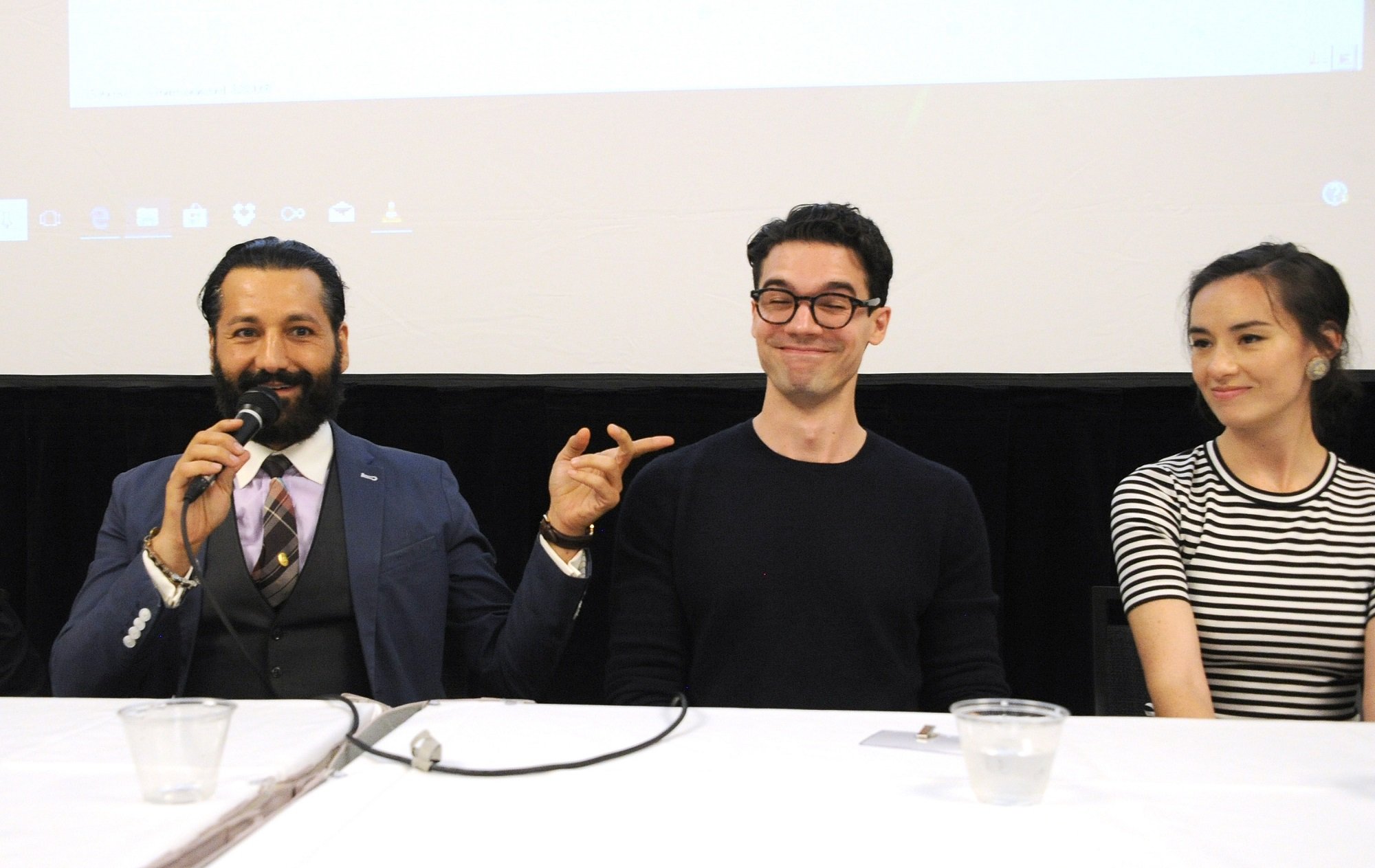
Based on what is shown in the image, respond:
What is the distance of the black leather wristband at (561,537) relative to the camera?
150 cm

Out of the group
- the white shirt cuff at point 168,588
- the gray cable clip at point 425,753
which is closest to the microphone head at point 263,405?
the white shirt cuff at point 168,588

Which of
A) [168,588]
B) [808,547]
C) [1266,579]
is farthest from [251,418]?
[1266,579]

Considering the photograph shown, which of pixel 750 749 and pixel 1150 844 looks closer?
pixel 1150 844

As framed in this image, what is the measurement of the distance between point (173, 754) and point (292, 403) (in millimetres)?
1010

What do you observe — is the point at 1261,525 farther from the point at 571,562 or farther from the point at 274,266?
the point at 274,266

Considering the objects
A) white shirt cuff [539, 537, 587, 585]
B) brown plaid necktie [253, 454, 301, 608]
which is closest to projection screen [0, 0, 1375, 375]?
brown plaid necktie [253, 454, 301, 608]

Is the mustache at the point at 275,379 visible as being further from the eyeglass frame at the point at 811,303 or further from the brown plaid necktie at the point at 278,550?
the eyeglass frame at the point at 811,303

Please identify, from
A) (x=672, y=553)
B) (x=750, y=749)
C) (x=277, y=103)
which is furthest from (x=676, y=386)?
(x=750, y=749)

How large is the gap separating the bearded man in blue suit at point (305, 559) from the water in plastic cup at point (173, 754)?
639 millimetres

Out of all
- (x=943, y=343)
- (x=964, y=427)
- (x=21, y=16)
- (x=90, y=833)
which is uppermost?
(x=21, y=16)

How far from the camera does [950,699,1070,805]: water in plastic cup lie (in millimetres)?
787

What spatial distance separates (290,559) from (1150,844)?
1.25 metres

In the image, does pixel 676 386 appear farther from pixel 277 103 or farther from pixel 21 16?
pixel 21 16

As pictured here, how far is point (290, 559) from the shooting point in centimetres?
163
